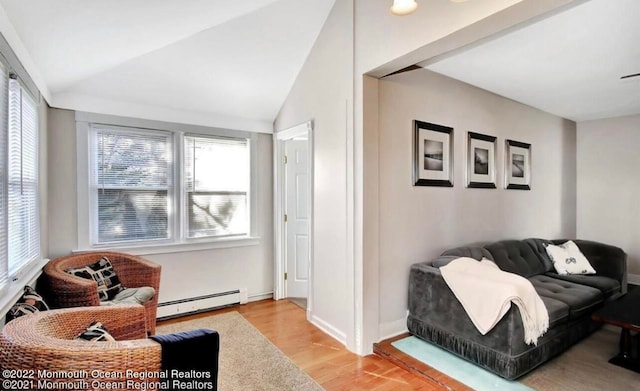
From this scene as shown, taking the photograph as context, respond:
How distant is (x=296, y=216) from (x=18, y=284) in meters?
2.64

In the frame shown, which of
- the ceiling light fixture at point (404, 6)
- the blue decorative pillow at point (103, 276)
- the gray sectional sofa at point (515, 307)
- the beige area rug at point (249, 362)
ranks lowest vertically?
the beige area rug at point (249, 362)

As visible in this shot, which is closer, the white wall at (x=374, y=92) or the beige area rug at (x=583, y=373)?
the white wall at (x=374, y=92)

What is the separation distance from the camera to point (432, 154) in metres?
3.17

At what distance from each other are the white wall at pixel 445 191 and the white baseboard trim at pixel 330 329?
35 cm

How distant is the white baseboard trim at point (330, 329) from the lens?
2.85 m

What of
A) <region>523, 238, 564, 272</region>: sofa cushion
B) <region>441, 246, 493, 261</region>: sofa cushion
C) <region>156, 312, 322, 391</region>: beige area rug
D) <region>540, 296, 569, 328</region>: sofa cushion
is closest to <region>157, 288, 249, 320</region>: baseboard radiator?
<region>156, 312, 322, 391</region>: beige area rug

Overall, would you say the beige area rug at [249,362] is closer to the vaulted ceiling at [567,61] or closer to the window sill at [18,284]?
the window sill at [18,284]

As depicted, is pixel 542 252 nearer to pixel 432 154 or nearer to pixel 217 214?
pixel 432 154

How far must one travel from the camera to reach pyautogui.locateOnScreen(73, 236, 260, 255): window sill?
124 inches

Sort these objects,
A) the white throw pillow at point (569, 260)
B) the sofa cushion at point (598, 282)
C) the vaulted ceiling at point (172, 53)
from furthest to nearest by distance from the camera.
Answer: the white throw pillow at point (569, 260), the sofa cushion at point (598, 282), the vaulted ceiling at point (172, 53)

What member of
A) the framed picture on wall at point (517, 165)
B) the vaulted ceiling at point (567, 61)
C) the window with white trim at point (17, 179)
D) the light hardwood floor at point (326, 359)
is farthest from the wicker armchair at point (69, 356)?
the framed picture on wall at point (517, 165)

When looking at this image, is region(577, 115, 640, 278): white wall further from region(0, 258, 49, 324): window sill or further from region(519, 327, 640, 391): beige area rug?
region(0, 258, 49, 324): window sill

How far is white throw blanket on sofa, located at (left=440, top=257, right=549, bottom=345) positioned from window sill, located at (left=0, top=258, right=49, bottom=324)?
2.71m

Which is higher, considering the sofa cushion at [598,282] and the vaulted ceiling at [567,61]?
the vaulted ceiling at [567,61]
